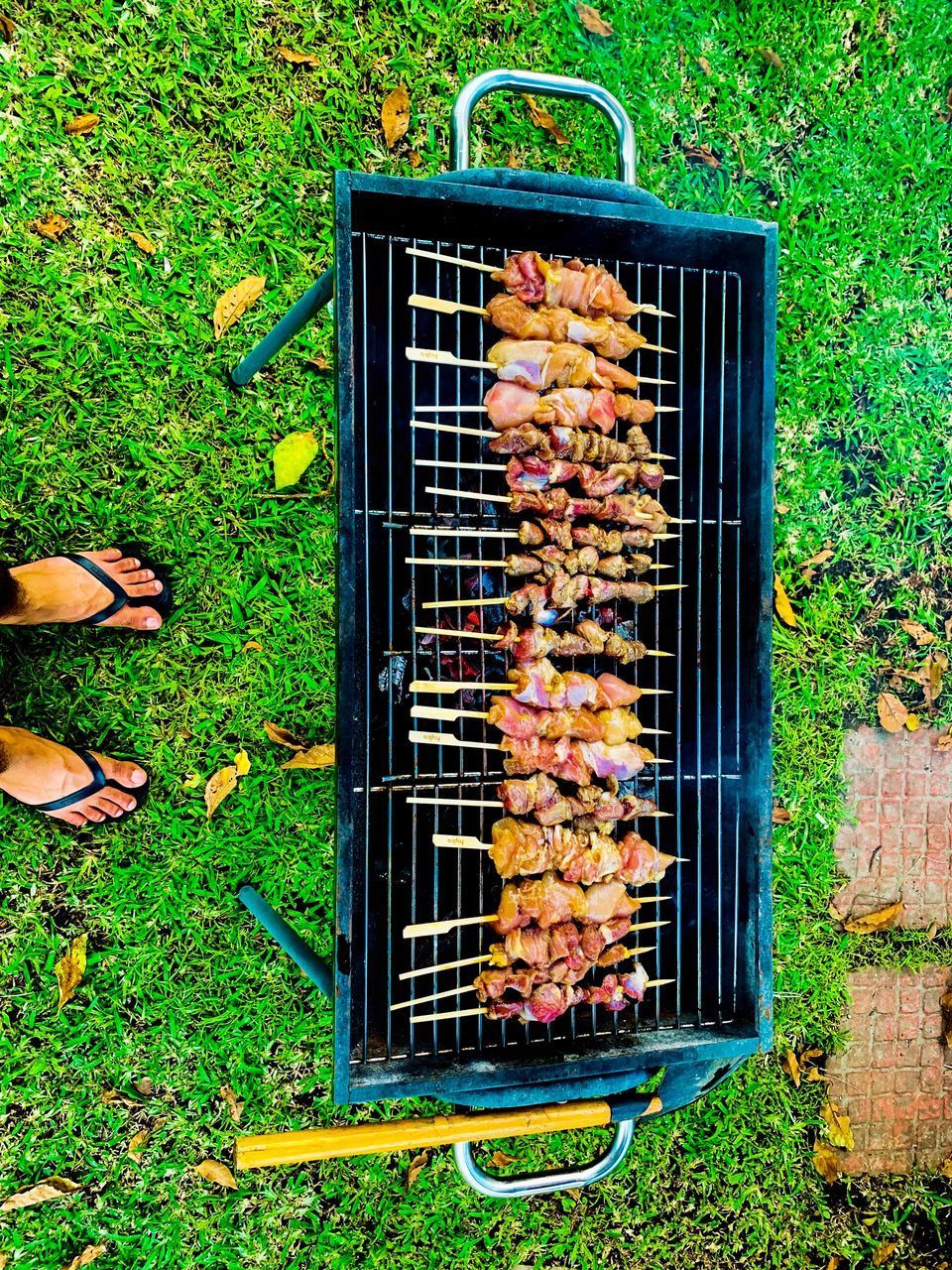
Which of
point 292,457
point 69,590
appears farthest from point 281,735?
point 292,457

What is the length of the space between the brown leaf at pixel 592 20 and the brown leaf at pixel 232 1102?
515cm

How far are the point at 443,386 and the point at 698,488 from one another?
993mm

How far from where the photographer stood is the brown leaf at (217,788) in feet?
12.2

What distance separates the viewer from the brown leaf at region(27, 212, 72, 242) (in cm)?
360

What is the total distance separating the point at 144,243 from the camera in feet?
12.1

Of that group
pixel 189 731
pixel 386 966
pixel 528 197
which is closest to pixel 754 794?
pixel 386 966

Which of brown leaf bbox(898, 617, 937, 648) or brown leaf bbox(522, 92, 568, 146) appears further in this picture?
brown leaf bbox(898, 617, 937, 648)

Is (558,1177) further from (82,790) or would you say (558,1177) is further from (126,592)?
(126,592)

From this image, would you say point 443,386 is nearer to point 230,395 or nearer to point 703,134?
point 230,395

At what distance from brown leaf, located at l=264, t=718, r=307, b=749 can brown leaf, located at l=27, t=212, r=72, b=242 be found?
89.6 inches

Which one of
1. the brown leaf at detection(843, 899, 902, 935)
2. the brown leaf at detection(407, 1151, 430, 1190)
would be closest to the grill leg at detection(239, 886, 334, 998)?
the brown leaf at detection(407, 1151, 430, 1190)

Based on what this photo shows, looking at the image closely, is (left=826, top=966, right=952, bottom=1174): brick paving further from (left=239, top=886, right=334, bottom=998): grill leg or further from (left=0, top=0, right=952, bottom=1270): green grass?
(left=239, top=886, right=334, bottom=998): grill leg

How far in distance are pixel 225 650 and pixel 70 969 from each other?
1488 millimetres

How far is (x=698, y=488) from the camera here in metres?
3.01
